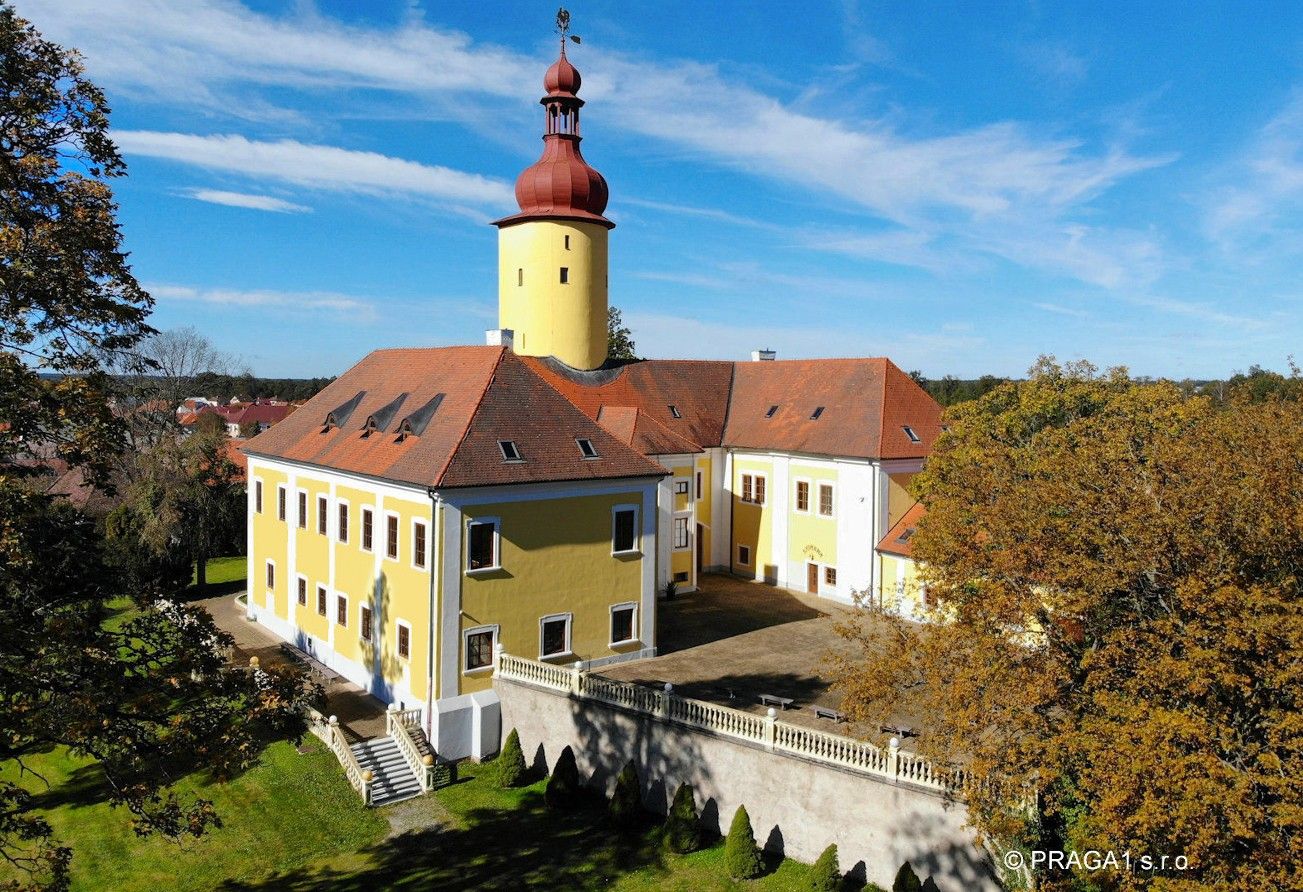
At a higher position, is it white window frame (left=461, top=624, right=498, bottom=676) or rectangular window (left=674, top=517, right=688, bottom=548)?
rectangular window (left=674, top=517, right=688, bottom=548)

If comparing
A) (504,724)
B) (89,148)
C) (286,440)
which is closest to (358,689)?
(504,724)

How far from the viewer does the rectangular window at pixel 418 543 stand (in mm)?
24906

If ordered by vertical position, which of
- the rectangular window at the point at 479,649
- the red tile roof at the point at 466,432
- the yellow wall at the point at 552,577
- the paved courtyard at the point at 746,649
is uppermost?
the red tile roof at the point at 466,432

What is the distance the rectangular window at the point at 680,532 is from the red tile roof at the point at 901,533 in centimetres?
785

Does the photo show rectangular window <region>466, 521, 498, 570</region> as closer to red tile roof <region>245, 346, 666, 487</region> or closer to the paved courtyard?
red tile roof <region>245, 346, 666, 487</region>

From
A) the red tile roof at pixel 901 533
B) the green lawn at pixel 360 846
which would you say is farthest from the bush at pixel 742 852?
the red tile roof at pixel 901 533

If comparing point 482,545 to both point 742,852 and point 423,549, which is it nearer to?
point 423,549

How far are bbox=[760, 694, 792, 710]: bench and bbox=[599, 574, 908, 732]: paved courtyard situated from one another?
199 mm

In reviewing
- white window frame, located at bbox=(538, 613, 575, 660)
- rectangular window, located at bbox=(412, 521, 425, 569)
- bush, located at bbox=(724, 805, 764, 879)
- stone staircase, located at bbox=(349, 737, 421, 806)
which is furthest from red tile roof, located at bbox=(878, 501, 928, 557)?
stone staircase, located at bbox=(349, 737, 421, 806)

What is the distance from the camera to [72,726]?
11266mm

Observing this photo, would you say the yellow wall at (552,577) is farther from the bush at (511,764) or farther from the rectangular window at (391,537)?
the rectangular window at (391,537)

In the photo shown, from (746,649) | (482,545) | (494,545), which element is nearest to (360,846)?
(482,545)

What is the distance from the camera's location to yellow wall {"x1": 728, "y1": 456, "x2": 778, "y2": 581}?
40.6 meters

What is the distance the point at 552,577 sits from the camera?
2623 centimetres
